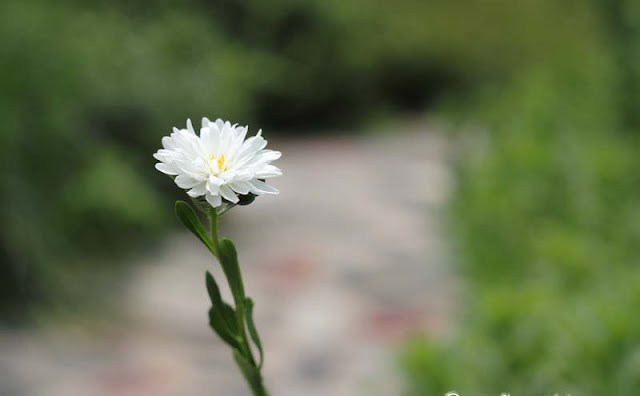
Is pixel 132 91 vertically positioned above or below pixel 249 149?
above

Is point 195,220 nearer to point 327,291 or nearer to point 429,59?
point 327,291

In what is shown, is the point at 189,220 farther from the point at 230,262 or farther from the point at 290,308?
the point at 290,308

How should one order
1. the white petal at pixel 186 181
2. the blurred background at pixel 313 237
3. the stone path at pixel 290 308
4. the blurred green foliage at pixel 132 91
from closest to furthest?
the white petal at pixel 186 181, the blurred background at pixel 313 237, the stone path at pixel 290 308, the blurred green foliage at pixel 132 91

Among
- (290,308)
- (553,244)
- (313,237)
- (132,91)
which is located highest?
(132,91)

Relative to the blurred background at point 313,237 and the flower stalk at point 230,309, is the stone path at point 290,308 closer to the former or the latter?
the blurred background at point 313,237

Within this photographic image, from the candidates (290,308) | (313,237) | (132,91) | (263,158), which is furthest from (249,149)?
(132,91)

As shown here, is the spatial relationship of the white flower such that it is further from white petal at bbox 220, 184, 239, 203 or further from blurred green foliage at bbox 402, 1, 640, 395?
blurred green foliage at bbox 402, 1, 640, 395

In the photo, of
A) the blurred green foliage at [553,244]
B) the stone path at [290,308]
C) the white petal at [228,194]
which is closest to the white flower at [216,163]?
the white petal at [228,194]

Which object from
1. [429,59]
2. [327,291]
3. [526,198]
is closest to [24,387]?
[327,291]
